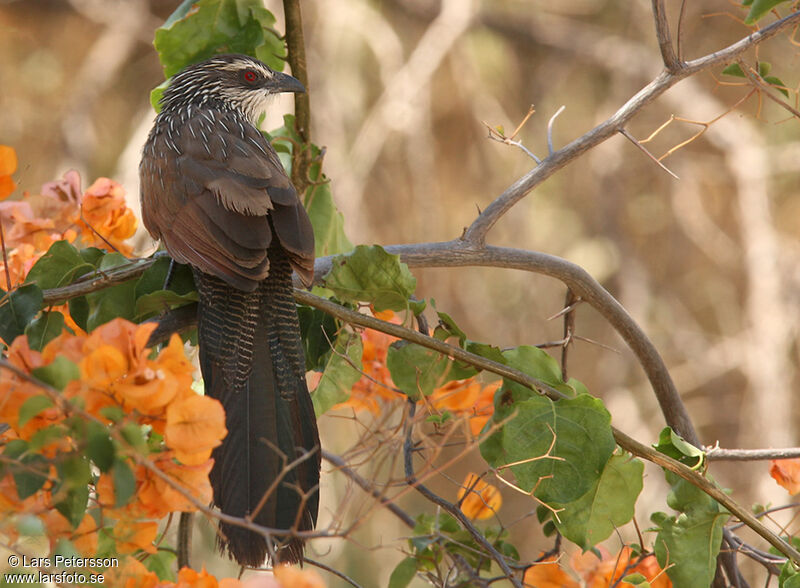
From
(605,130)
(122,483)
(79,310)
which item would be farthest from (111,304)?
(605,130)

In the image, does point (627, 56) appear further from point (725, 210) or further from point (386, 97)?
point (386, 97)

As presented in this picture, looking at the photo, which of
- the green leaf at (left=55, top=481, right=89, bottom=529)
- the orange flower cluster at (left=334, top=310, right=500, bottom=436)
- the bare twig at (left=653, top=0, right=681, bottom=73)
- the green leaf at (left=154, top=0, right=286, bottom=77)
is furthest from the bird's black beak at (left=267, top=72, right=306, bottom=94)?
the green leaf at (left=55, top=481, right=89, bottom=529)

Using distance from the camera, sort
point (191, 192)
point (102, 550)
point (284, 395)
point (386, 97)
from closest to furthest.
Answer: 1. point (102, 550)
2. point (284, 395)
3. point (191, 192)
4. point (386, 97)

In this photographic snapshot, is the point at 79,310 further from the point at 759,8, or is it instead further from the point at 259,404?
the point at 759,8

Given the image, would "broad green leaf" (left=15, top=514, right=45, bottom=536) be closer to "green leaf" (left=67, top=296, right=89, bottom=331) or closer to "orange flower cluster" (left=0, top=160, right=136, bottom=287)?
"green leaf" (left=67, top=296, right=89, bottom=331)

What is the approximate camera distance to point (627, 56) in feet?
16.8

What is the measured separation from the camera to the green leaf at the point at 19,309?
4.90 feet

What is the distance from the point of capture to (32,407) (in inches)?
40.9

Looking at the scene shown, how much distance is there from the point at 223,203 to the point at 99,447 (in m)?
→ 1.00

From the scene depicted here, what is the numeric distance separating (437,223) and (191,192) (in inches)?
109

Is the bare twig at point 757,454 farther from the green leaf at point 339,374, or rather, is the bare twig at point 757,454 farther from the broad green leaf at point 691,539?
the green leaf at point 339,374

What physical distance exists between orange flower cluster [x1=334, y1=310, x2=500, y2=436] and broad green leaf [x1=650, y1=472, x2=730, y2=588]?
440 millimetres

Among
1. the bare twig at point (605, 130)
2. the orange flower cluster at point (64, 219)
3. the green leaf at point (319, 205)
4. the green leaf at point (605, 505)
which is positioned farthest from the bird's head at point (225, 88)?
the green leaf at point (605, 505)

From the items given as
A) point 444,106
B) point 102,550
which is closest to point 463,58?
point 444,106
